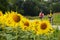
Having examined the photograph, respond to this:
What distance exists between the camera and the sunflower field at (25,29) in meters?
2.29

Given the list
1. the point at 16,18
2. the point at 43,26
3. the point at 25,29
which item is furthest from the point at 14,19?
the point at 43,26

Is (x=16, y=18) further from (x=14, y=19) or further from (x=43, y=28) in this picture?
(x=43, y=28)

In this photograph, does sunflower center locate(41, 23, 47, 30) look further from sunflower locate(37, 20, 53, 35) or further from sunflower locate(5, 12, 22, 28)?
sunflower locate(5, 12, 22, 28)

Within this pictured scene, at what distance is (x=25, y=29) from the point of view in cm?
243

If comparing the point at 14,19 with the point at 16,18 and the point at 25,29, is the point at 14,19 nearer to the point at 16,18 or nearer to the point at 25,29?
the point at 16,18

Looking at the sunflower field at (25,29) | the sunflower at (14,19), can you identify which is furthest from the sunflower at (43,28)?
the sunflower at (14,19)

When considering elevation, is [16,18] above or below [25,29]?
above

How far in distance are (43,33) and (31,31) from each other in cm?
18

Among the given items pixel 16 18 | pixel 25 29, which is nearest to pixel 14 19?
pixel 16 18

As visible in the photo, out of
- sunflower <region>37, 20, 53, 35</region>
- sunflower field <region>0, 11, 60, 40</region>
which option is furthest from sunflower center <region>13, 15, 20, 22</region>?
sunflower <region>37, 20, 53, 35</region>

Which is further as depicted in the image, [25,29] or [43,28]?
[25,29]

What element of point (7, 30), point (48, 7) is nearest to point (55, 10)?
point (48, 7)

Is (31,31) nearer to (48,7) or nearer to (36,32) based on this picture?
(36,32)

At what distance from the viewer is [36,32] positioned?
7.63ft
